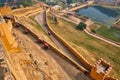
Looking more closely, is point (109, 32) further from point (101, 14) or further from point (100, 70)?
point (100, 70)

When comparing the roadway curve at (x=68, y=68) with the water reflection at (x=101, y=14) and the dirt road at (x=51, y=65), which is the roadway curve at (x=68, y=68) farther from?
the water reflection at (x=101, y=14)

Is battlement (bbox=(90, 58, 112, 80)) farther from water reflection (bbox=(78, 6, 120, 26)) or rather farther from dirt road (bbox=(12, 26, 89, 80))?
water reflection (bbox=(78, 6, 120, 26))

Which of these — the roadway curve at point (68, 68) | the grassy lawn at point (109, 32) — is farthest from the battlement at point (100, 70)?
the grassy lawn at point (109, 32)

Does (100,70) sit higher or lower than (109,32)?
higher

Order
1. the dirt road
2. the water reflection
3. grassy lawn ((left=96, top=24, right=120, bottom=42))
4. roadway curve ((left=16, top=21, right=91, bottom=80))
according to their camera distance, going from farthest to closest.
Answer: the water reflection < grassy lawn ((left=96, top=24, right=120, bottom=42)) < roadway curve ((left=16, top=21, right=91, bottom=80)) < the dirt road

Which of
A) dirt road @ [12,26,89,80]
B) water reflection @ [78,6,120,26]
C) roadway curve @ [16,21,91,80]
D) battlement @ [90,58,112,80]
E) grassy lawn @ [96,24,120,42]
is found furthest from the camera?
water reflection @ [78,6,120,26]

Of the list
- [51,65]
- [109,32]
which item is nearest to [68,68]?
[51,65]

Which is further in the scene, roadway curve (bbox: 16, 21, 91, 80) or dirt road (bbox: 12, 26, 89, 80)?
roadway curve (bbox: 16, 21, 91, 80)

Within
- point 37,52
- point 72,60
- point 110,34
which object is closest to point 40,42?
point 37,52

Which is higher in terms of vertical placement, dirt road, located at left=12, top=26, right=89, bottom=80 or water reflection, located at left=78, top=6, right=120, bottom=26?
dirt road, located at left=12, top=26, right=89, bottom=80

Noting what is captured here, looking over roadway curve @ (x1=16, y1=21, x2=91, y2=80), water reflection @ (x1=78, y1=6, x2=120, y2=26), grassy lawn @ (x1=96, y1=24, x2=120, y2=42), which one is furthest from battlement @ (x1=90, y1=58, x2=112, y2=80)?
water reflection @ (x1=78, y1=6, x2=120, y2=26)
